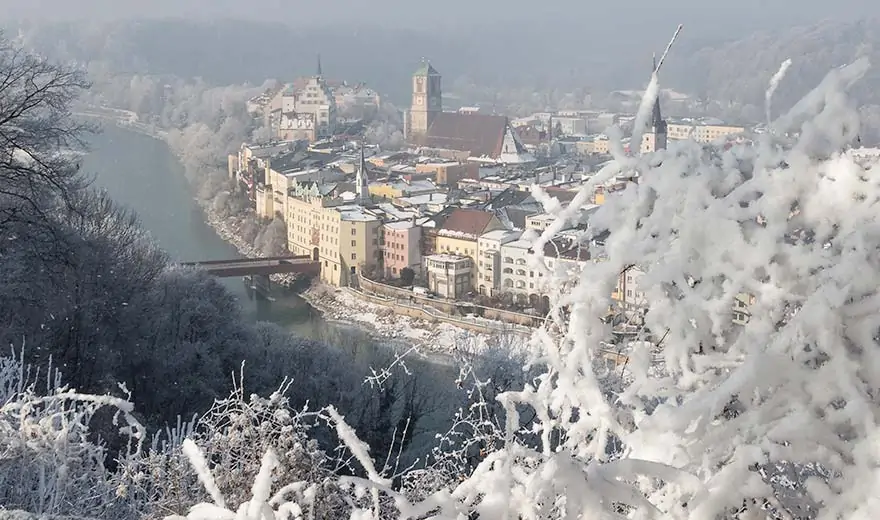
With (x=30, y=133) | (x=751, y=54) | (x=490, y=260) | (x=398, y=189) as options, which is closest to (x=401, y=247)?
(x=490, y=260)

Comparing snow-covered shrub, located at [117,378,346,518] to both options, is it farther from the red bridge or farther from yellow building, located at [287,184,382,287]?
yellow building, located at [287,184,382,287]

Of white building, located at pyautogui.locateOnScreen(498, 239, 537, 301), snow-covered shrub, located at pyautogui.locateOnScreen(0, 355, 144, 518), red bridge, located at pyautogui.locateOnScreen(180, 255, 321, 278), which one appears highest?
snow-covered shrub, located at pyautogui.locateOnScreen(0, 355, 144, 518)

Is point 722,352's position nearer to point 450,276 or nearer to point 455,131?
point 450,276

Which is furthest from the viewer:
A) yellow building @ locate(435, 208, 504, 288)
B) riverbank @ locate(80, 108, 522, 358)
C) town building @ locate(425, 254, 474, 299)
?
yellow building @ locate(435, 208, 504, 288)

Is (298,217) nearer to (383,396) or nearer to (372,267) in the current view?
(372,267)

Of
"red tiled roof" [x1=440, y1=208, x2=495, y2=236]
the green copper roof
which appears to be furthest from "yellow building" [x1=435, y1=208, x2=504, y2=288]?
the green copper roof

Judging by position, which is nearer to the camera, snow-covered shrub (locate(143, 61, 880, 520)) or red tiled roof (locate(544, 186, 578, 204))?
snow-covered shrub (locate(143, 61, 880, 520))

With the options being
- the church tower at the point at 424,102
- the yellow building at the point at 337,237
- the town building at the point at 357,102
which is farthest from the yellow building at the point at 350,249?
the town building at the point at 357,102
